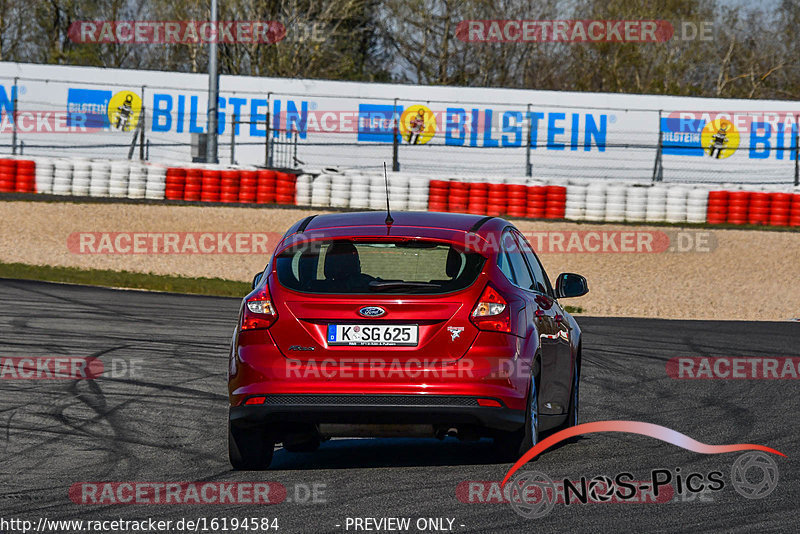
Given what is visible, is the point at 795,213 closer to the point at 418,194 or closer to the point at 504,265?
the point at 418,194

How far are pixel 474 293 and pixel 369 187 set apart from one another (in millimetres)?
23518

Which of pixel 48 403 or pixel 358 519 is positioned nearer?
pixel 358 519

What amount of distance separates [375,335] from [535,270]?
5.91 feet

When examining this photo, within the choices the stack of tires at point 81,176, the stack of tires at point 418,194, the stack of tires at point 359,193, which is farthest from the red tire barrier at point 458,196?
the stack of tires at point 81,176

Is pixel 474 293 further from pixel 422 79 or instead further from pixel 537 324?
pixel 422 79

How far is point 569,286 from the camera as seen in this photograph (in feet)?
25.9

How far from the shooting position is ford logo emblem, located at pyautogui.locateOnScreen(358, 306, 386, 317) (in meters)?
6.21

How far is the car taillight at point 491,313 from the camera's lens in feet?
20.5

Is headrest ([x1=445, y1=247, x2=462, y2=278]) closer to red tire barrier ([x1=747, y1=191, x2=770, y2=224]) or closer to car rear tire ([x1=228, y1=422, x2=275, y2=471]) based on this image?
car rear tire ([x1=228, y1=422, x2=275, y2=471])

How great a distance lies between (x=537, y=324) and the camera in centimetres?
679

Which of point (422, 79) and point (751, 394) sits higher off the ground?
point (422, 79)

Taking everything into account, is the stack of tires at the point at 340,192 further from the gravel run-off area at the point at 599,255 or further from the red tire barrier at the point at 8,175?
the red tire barrier at the point at 8,175

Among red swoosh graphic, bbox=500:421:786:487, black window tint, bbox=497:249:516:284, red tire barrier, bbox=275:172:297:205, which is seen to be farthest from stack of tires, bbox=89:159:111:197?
black window tint, bbox=497:249:516:284

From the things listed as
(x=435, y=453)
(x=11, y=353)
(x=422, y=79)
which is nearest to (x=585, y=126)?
(x=422, y=79)
